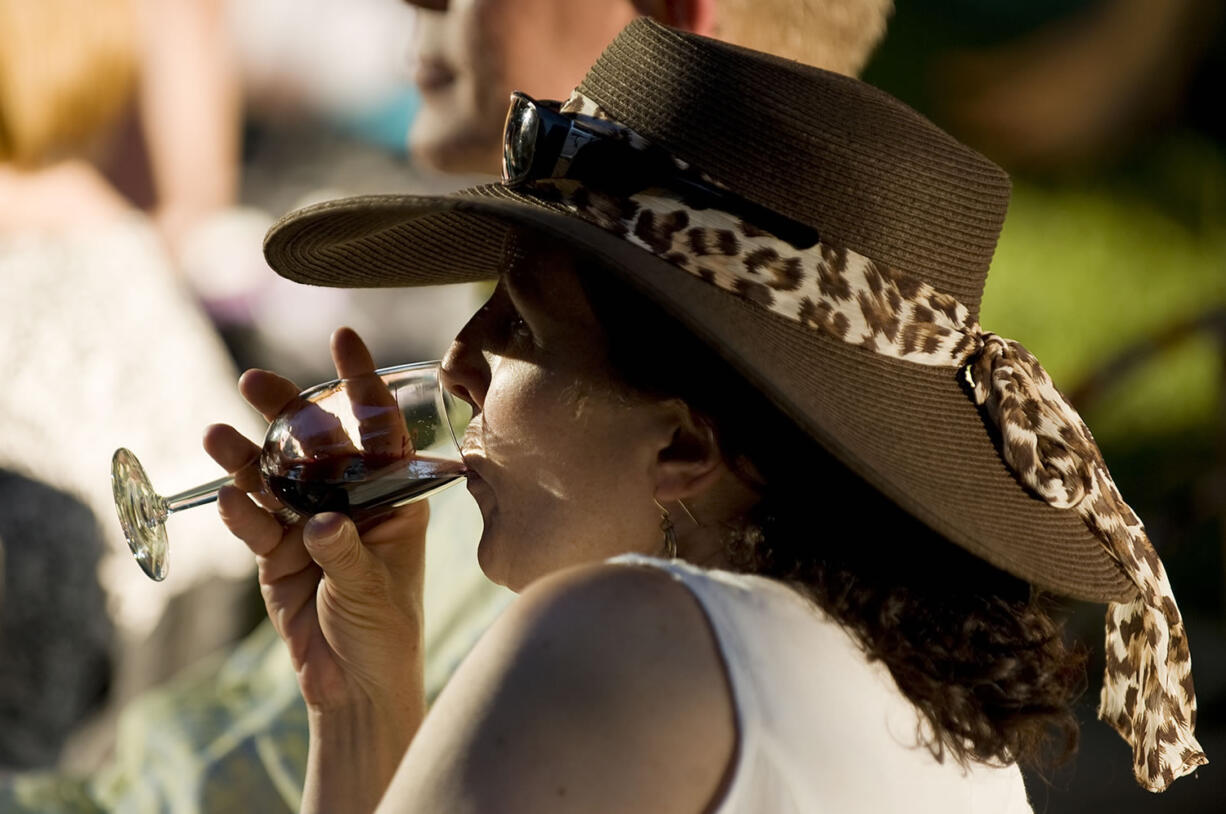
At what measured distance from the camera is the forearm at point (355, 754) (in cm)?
179

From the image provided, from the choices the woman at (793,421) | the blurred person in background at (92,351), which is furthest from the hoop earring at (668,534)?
the blurred person in background at (92,351)

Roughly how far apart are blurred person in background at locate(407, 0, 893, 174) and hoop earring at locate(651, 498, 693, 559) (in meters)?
1.51

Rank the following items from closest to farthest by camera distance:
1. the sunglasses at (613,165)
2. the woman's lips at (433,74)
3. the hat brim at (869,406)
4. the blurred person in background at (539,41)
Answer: the hat brim at (869,406)
the sunglasses at (613,165)
the blurred person in background at (539,41)
the woman's lips at (433,74)

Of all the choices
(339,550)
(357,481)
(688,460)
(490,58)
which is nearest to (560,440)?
(688,460)

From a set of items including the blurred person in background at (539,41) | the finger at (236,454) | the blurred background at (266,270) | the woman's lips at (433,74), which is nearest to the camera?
the finger at (236,454)

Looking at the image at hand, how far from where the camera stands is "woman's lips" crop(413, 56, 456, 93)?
2.83m

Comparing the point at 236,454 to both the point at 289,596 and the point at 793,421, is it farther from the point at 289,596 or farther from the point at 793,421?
the point at 793,421

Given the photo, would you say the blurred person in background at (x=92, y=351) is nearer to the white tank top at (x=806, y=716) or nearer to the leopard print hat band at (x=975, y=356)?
the leopard print hat band at (x=975, y=356)

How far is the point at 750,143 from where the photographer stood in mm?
1363

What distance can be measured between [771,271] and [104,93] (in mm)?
4087

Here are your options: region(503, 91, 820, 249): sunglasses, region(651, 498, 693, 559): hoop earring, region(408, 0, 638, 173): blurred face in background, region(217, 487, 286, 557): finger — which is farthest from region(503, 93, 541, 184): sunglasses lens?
region(408, 0, 638, 173): blurred face in background

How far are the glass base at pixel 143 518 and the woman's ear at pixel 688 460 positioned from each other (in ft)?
2.52

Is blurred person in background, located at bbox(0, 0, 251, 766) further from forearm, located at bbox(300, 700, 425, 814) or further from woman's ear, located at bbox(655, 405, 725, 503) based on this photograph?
woman's ear, located at bbox(655, 405, 725, 503)

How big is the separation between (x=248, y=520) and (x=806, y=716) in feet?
2.99
